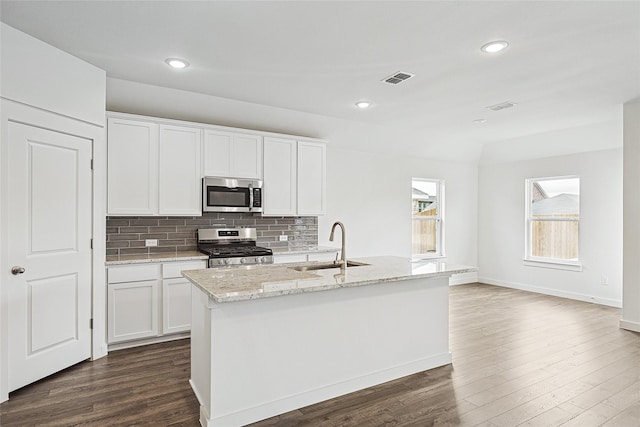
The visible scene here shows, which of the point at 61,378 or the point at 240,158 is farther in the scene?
the point at 240,158

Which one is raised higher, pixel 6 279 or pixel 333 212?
pixel 333 212

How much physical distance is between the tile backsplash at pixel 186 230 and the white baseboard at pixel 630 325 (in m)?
3.91

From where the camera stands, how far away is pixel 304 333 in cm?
259

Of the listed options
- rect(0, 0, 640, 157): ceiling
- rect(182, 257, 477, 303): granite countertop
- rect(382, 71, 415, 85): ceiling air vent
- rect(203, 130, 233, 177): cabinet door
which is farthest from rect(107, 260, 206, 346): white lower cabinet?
rect(382, 71, 415, 85): ceiling air vent

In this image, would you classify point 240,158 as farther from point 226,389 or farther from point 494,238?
point 494,238

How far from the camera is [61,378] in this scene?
3.06 m

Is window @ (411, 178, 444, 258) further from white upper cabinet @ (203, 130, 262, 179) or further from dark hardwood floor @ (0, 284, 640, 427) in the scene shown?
white upper cabinet @ (203, 130, 262, 179)

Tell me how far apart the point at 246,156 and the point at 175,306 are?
192cm

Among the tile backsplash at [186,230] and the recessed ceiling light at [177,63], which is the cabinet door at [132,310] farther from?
the recessed ceiling light at [177,63]

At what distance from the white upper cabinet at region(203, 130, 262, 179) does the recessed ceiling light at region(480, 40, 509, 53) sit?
2.75 m

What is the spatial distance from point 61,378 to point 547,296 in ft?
21.9

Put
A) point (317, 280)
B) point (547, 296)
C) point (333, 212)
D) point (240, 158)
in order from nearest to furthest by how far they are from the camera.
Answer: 1. point (317, 280)
2. point (240, 158)
3. point (333, 212)
4. point (547, 296)

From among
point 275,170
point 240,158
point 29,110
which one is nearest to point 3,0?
point 29,110

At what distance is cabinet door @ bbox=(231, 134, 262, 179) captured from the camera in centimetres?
459
